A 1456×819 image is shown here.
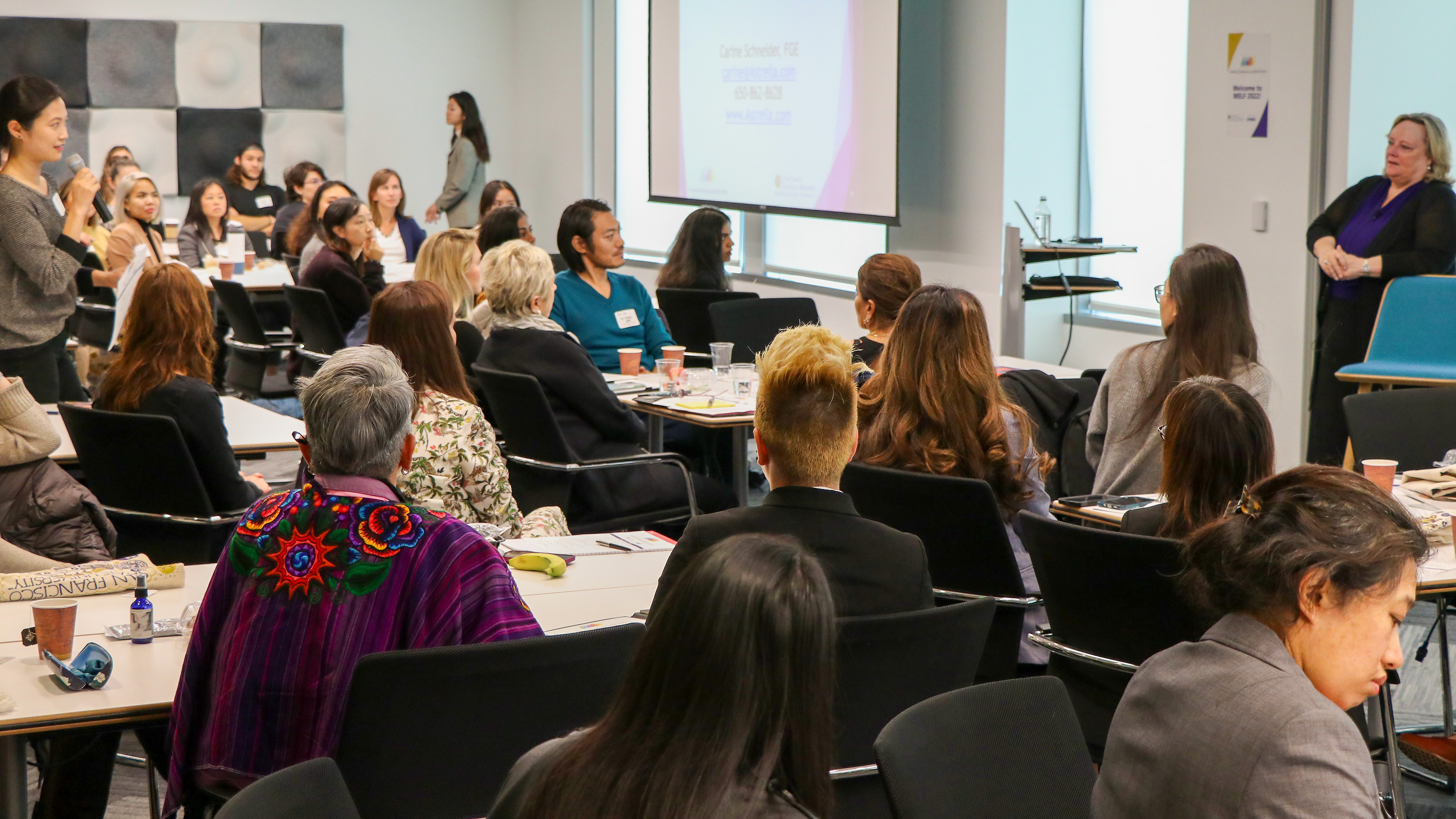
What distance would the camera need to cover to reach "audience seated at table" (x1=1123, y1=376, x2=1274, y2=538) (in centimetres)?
241

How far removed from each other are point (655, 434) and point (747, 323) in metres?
1.19

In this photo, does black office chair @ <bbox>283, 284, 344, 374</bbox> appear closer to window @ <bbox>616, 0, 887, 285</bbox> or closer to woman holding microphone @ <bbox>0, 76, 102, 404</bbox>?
woman holding microphone @ <bbox>0, 76, 102, 404</bbox>

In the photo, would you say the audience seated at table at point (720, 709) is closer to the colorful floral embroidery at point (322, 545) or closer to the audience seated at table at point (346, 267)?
the colorful floral embroidery at point (322, 545)

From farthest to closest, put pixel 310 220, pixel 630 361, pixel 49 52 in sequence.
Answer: pixel 49 52 < pixel 310 220 < pixel 630 361

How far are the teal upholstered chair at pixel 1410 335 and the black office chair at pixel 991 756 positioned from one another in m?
3.86

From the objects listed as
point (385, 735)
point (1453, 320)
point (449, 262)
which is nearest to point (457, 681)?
point (385, 735)

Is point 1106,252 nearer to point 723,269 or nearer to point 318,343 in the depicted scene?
point 723,269

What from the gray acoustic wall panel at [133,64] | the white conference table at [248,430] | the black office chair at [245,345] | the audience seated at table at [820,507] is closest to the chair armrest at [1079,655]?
the audience seated at table at [820,507]

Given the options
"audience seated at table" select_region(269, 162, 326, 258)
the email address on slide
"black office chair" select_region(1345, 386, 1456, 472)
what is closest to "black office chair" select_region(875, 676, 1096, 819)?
"black office chair" select_region(1345, 386, 1456, 472)

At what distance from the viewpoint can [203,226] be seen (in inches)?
346

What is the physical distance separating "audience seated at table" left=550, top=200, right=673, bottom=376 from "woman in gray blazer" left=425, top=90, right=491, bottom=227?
6.44m

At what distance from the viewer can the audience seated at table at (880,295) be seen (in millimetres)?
4262

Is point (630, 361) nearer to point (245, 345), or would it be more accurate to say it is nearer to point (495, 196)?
point (245, 345)

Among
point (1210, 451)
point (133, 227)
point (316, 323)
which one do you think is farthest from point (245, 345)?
point (1210, 451)
